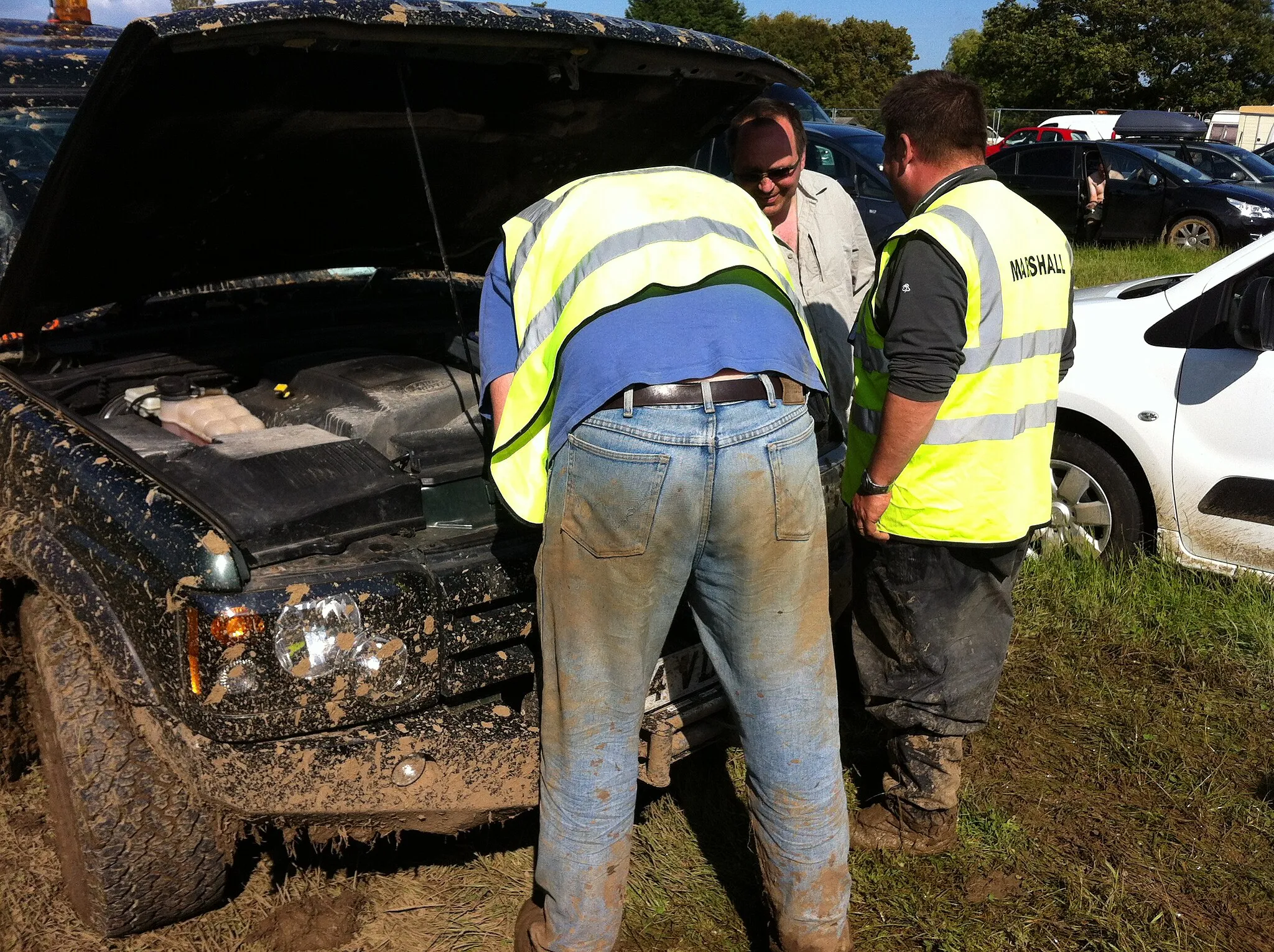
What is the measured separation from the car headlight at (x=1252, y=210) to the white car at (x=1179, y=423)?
9531mm

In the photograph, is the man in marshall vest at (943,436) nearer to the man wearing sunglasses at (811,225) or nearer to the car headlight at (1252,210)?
the man wearing sunglasses at (811,225)

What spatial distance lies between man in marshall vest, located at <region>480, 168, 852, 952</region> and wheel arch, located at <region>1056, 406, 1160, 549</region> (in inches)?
98.9

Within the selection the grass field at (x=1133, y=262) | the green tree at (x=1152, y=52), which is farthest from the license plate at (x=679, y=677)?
the green tree at (x=1152, y=52)

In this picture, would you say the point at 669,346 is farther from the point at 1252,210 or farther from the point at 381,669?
the point at 1252,210

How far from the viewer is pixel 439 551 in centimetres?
231

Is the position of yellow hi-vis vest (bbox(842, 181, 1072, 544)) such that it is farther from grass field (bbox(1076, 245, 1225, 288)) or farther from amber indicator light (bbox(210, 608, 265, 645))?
grass field (bbox(1076, 245, 1225, 288))

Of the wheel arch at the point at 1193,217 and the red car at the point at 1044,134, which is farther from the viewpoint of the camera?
the red car at the point at 1044,134

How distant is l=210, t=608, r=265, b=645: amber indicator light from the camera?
196 centimetres

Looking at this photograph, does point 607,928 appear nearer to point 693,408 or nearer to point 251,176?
point 693,408

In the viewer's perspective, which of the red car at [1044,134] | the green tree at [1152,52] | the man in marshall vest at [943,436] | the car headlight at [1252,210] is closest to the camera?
the man in marshall vest at [943,436]

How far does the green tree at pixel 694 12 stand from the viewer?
1748 inches

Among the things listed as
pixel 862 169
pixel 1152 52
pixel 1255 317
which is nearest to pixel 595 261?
pixel 1255 317

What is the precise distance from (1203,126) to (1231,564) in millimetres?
25288

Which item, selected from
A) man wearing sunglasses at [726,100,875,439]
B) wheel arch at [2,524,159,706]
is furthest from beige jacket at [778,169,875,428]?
wheel arch at [2,524,159,706]
